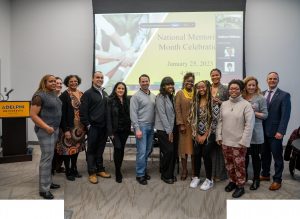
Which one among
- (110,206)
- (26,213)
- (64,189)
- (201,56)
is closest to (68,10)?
(201,56)

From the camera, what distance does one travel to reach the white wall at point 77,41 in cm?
592

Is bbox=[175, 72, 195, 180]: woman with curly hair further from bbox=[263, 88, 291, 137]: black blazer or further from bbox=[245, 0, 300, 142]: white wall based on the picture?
bbox=[245, 0, 300, 142]: white wall

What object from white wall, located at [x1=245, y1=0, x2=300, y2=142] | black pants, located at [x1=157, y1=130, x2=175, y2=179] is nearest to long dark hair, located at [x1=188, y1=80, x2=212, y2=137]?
black pants, located at [x1=157, y1=130, x2=175, y2=179]

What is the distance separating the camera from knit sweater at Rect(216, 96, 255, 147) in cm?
322

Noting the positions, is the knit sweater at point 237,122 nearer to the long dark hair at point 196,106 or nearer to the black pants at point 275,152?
the long dark hair at point 196,106

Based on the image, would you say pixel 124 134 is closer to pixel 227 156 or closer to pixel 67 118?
pixel 67 118

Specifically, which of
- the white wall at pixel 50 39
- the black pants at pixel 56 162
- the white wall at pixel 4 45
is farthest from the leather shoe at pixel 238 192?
the white wall at pixel 4 45

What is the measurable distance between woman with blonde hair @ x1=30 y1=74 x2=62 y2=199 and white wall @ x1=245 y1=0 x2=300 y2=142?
3.99 metres

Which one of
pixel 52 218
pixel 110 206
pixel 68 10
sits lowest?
pixel 110 206

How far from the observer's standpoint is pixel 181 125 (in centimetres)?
381

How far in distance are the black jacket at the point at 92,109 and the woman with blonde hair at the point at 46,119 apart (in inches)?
18.6

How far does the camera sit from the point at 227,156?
3.44m

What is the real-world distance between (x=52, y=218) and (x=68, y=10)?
576 centimetres

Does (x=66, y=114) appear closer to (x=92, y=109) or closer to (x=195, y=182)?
(x=92, y=109)
